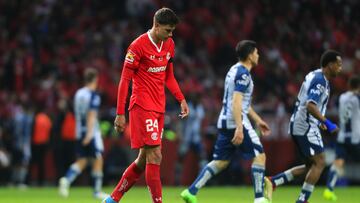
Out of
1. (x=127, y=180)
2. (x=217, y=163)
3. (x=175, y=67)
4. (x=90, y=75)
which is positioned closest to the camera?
(x=127, y=180)

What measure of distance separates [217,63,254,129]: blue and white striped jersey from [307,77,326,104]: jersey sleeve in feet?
2.88

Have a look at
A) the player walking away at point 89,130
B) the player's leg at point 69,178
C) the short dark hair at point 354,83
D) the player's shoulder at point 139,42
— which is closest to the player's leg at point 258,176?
the player's shoulder at point 139,42

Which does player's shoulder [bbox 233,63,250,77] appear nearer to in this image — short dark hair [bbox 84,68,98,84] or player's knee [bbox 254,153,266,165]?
player's knee [bbox 254,153,266,165]

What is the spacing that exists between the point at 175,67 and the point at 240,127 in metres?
15.4

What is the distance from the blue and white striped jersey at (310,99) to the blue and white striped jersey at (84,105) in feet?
18.5

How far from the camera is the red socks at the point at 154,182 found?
442 inches

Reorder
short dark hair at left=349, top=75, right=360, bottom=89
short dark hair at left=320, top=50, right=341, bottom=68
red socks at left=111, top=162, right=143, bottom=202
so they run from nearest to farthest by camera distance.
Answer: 1. red socks at left=111, top=162, right=143, bottom=202
2. short dark hair at left=320, top=50, right=341, bottom=68
3. short dark hair at left=349, top=75, right=360, bottom=89

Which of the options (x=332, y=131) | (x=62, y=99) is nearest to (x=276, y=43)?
(x=62, y=99)

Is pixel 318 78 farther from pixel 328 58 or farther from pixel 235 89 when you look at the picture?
pixel 235 89

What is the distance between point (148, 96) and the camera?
1151 cm

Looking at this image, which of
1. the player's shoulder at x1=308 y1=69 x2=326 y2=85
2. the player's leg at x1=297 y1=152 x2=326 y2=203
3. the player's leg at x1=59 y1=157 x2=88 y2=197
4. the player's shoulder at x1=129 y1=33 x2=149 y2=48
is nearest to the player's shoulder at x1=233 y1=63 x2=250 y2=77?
the player's shoulder at x1=308 y1=69 x2=326 y2=85

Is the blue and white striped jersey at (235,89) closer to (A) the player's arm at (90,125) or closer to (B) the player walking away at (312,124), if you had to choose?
(B) the player walking away at (312,124)

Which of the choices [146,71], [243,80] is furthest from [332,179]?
[146,71]

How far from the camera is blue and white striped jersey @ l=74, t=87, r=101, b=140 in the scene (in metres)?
18.3
